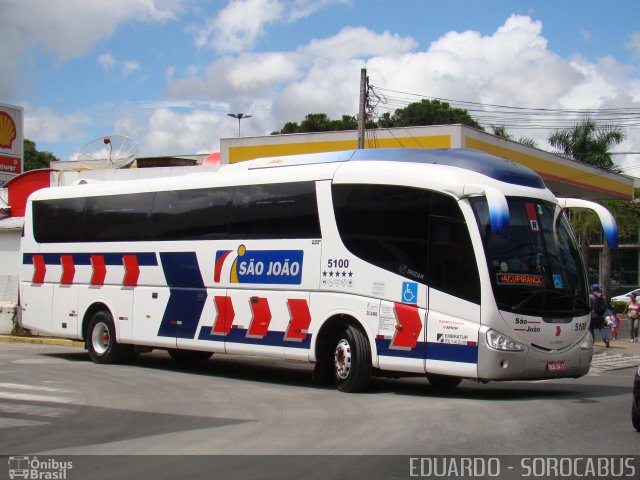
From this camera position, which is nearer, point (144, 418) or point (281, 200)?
point (144, 418)

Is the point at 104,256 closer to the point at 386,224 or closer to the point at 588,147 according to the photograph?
the point at 386,224

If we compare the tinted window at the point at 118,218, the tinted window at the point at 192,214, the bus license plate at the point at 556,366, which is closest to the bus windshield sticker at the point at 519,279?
the bus license plate at the point at 556,366

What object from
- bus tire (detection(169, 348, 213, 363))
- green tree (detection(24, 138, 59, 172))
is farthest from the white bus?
green tree (detection(24, 138, 59, 172))

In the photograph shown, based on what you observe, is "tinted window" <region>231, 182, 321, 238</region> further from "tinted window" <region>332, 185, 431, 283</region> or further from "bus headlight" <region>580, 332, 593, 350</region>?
"bus headlight" <region>580, 332, 593, 350</region>

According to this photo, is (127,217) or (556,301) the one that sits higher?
(127,217)

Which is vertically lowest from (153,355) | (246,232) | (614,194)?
(153,355)

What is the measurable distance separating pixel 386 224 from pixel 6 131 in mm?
27943

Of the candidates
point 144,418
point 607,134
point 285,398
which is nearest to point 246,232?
point 285,398

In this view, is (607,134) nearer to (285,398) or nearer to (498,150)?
(498,150)

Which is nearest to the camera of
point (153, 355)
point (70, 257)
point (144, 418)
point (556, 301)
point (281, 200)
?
point (144, 418)

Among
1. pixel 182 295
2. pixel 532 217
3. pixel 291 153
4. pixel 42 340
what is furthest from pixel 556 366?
pixel 291 153

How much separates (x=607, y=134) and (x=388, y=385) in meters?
35.9

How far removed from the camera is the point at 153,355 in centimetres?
2027

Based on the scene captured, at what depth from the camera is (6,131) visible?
36219 millimetres
